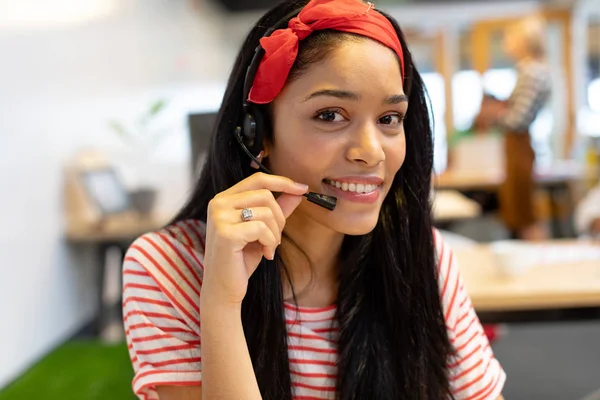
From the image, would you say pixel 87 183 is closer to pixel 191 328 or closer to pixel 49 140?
pixel 49 140

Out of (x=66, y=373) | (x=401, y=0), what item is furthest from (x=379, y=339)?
(x=401, y=0)

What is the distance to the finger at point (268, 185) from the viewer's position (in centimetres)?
90

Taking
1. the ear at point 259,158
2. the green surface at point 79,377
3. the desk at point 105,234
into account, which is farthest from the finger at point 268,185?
the desk at point 105,234

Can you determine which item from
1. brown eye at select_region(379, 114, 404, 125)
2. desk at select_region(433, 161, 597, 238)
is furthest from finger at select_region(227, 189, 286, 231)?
desk at select_region(433, 161, 597, 238)

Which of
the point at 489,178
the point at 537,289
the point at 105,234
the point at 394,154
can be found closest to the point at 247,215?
the point at 394,154

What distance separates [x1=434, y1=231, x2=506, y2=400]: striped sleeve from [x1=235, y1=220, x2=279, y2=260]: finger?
1.38 feet

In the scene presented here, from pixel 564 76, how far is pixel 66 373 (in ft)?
26.9

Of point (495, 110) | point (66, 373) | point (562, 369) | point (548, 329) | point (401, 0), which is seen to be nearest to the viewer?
point (562, 369)

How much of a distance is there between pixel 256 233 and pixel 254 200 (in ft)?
0.16

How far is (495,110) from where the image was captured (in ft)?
19.7

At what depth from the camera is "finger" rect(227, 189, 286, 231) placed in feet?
2.89

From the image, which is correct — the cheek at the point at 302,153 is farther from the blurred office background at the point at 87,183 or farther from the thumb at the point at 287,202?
the blurred office background at the point at 87,183

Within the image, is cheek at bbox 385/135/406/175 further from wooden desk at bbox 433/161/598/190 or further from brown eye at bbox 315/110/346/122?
wooden desk at bbox 433/161/598/190

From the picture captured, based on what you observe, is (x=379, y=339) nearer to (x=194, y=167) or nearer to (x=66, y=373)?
(x=194, y=167)
